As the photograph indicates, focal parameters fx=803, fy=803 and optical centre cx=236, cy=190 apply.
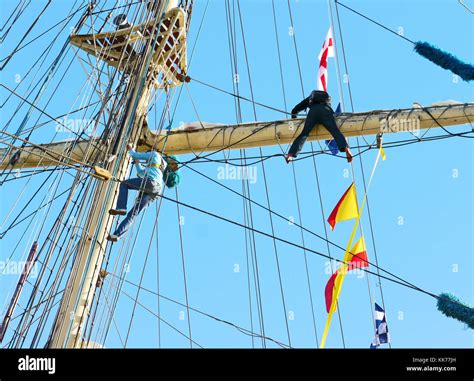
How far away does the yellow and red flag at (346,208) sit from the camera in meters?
11.2

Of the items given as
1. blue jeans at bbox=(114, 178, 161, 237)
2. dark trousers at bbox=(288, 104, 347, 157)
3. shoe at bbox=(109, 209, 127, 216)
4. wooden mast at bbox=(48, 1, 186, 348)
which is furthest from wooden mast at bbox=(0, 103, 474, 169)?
shoe at bbox=(109, 209, 127, 216)

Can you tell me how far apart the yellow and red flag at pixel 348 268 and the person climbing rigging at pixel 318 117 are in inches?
55.9

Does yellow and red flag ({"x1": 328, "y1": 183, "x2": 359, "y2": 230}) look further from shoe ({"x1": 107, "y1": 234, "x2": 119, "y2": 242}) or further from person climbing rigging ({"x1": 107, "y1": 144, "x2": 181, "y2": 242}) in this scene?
shoe ({"x1": 107, "y1": 234, "x2": 119, "y2": 242})

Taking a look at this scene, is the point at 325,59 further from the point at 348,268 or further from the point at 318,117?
the point at 348,268

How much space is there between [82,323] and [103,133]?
2877mm

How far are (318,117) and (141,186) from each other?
2628 mm

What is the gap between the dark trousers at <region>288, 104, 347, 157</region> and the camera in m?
10.6

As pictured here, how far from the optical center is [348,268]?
10.5 m

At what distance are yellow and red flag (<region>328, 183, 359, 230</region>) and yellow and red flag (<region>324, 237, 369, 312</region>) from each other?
1.72 ft

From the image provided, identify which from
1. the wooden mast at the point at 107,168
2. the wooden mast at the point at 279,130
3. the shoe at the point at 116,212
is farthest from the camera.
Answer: the wooden mast at the point at 279,130

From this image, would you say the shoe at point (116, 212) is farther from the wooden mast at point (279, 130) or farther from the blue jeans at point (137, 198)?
the wooden mast at point (279, 130)

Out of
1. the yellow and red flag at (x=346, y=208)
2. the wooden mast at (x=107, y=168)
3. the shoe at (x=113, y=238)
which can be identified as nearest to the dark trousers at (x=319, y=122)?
the yellow and red flag at (x=346, y=208)
